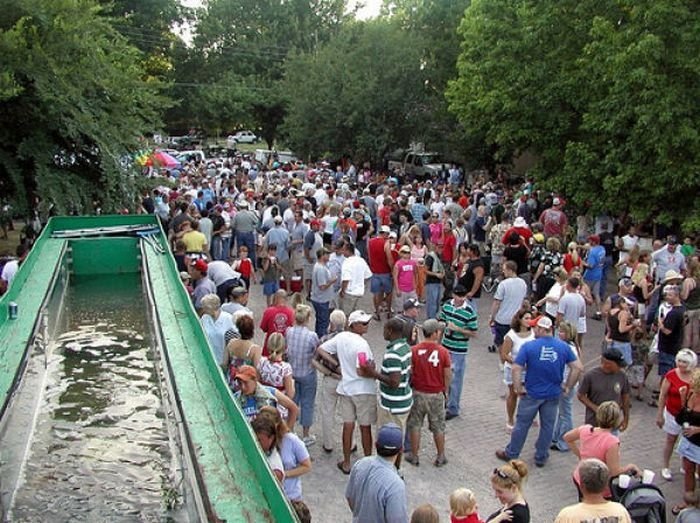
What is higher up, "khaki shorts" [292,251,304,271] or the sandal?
"khaki shorts" [292,251,304,271]

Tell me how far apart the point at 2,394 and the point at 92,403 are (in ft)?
6.09

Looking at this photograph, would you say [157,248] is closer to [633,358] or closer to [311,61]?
[633,358]

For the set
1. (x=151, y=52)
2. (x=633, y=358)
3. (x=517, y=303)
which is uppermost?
(x=151, y=52)

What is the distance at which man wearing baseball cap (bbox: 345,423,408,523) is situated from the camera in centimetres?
541

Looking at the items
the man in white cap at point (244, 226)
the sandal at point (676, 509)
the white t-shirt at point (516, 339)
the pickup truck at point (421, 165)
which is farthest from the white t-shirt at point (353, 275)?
the pickup truck at point (421, 165)

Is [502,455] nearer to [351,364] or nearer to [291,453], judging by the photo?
[351,364]

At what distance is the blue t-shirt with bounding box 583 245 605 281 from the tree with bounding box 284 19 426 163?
831 inches

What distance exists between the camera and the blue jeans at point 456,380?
9492 millimetres

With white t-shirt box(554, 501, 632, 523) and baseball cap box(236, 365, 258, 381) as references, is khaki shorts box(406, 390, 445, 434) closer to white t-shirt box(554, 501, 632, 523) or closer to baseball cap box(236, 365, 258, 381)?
baseball cap box(236, 365, 258, 381)

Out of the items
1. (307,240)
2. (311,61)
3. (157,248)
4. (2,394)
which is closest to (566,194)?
(307,240)

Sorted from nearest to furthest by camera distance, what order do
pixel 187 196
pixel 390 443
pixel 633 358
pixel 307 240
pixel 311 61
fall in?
pixel 390 443 < pixel 633 358 < pixel 307 240 < pixel 187 196 < pixel 311 61

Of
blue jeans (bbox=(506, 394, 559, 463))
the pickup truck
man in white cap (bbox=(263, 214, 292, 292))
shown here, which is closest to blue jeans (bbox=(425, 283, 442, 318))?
man in white cap (bbox=(263, 214, 292, 292))

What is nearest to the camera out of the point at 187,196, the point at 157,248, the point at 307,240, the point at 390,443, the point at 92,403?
the point at 390,443

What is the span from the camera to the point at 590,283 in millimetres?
13812
